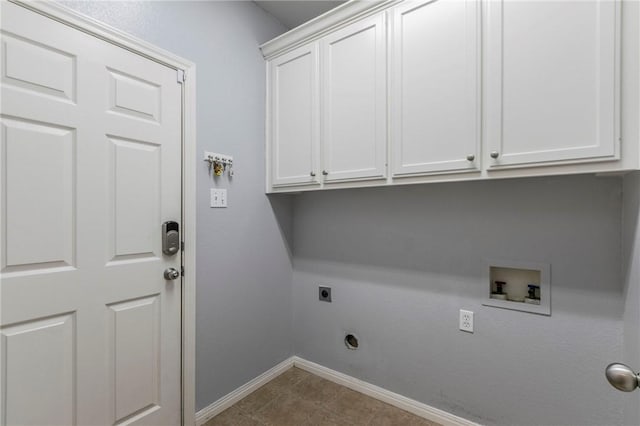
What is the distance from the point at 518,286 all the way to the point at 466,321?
1.10 feet

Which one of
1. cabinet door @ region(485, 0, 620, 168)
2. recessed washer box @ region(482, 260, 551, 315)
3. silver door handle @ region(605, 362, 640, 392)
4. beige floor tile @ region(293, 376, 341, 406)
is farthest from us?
beige floor tile @ region(293, 376, 341, 406)

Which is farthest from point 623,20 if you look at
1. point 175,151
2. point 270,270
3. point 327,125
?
point 270,270

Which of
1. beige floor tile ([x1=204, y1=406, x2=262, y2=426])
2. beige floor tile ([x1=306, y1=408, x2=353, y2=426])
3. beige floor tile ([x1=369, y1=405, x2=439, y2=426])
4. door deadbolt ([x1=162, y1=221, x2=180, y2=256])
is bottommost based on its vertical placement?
beige floor tile ([x1=204, y1=406, x2=262, y2=426])

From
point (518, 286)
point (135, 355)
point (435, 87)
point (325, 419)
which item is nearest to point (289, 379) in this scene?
point (325, 419)

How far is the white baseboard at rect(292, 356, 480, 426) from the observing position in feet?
5.66

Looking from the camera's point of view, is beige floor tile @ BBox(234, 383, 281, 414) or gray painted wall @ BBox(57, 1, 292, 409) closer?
gray painted wall @ BBox(57, 1, 292, 409)

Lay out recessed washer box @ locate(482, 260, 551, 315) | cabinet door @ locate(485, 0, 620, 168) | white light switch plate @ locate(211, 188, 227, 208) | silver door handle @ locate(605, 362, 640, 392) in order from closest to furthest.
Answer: silver door handle @ locate(605, 362, 640, 392), cabinet door @ locate(485, 0, 620, 168), recessed washer box @ locate(482, 260, 551, 315), white light switch plate @ locate(211, 188, 227, 208)

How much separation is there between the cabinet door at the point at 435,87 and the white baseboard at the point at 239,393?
1704mm

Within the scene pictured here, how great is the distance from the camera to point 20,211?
1.12 metres

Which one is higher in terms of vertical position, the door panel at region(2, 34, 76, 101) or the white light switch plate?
the door panel at region(2, 34, 76, 101)

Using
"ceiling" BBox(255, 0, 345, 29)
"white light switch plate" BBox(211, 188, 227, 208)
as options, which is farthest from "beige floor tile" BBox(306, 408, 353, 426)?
"ceiling" BBox(255, 0, 345, 29)

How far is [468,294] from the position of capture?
167 cm

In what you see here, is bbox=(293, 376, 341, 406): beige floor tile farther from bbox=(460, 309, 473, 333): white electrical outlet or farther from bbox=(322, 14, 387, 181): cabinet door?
bbox=(322, 14, 387, 181): cabinet door

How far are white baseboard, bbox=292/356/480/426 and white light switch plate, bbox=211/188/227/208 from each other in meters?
1.41
